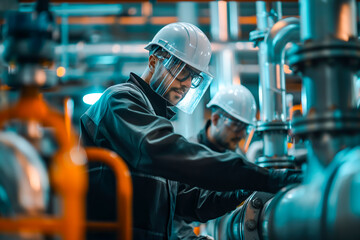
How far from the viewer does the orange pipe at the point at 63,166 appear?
1121 mm

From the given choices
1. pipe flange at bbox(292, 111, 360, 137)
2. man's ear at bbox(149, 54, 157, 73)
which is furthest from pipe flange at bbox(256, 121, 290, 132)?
pipe flange at bbox(292, 111, 360, 137)

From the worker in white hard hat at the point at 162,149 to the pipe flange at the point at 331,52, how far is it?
0.61m

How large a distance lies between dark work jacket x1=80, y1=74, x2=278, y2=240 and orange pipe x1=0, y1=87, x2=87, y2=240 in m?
0.82

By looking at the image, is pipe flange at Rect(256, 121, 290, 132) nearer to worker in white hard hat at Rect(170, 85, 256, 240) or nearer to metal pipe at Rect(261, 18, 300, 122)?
metal pipe at Rect(261, 18, 300, 122)

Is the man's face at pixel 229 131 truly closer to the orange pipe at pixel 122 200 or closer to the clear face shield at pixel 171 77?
the clear face shield at pixel 171 77

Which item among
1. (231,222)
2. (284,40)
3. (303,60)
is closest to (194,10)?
(284,40)

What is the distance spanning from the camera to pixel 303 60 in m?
1.52

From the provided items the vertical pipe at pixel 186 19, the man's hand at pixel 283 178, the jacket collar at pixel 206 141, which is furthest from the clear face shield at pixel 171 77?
the vertical pipe at pixel 186 19

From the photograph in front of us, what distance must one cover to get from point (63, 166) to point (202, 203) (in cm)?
183

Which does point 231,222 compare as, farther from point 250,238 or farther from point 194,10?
point 194,10

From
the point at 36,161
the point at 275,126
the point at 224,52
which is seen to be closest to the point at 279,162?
the point at 275,126

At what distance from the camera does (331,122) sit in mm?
1437

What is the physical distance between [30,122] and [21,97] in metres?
0.09

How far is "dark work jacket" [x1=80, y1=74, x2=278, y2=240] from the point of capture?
2035 mm
